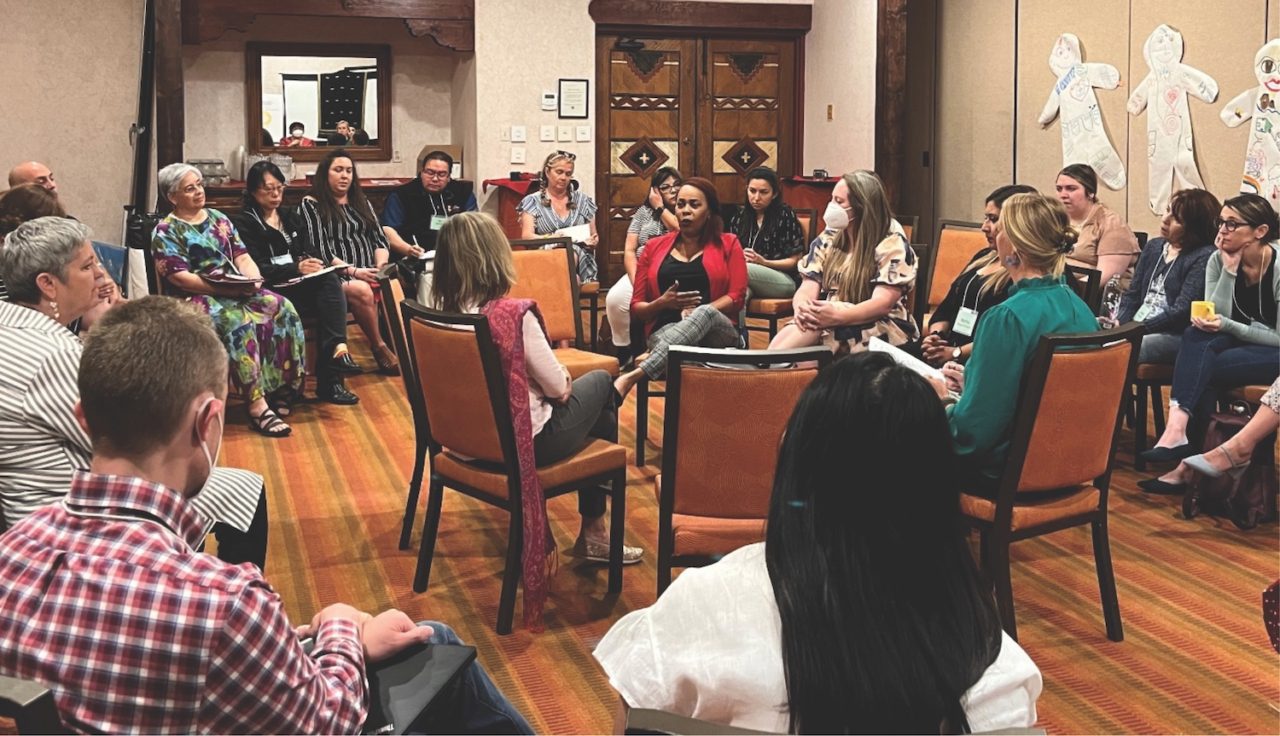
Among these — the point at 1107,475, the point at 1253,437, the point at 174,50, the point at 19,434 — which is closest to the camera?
the point at 19,434

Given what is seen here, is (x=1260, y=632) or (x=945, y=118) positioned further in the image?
(x=945, y=118)

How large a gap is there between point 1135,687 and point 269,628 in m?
2.46

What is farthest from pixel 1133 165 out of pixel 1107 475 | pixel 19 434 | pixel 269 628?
pixel 269 628

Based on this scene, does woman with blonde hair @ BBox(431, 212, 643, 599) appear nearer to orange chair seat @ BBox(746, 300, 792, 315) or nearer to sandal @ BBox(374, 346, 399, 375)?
orange chair seat @ BBox(746, 300, 792, 315)

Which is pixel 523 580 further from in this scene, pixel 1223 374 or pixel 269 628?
pixel 1223 374

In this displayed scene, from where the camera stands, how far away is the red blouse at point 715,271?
5.61 m

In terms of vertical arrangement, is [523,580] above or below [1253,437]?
below

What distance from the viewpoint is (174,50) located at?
9.25 m

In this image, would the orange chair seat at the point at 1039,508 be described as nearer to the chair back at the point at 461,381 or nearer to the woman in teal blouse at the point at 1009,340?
the woman in teal blouse at the point at 1009,340

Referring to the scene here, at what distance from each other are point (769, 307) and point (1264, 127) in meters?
2.64

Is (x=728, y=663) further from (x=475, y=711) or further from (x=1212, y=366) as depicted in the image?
(x=1212, y=366)

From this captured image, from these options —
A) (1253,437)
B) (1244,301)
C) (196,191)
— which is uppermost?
(196,191)

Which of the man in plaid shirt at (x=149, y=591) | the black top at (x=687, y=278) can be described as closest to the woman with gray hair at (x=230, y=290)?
the black top at (x=687, y=278)

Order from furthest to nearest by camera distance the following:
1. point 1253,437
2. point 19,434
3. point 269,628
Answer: point 1253,437 → point 19,434 → point 269,628
